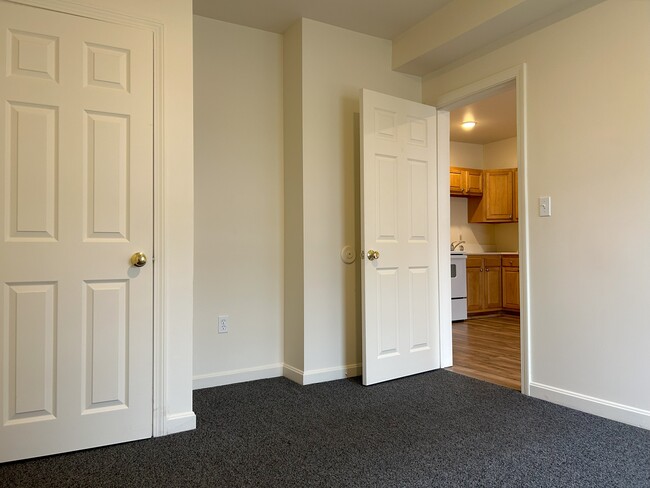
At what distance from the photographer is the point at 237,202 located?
3.21 metres

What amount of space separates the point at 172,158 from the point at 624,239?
2.39 meters

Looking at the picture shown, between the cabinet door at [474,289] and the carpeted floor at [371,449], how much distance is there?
3.56 m

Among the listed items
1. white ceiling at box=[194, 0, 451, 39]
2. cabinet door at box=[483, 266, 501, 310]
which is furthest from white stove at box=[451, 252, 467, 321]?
white ceiling at box=[194, 0, 451, 39]

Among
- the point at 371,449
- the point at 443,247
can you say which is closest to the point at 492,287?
the point at 443,247

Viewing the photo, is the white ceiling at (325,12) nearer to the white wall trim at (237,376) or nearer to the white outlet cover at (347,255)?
the white outlet cover at (347,255)

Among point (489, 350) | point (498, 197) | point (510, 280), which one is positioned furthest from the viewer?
point (498, 197)

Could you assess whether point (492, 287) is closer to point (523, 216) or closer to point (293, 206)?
point (523, 216)

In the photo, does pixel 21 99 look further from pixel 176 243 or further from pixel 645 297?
pixel 645 297

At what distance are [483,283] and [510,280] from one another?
16.3 inches

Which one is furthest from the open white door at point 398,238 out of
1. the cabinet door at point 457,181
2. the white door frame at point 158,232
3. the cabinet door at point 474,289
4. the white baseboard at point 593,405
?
the cabinet door at point 457,181

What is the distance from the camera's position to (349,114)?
3.40 metres

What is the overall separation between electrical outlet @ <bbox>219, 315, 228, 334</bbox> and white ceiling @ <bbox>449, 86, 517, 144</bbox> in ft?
10.8

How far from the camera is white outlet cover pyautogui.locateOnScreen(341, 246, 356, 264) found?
3.34 metres

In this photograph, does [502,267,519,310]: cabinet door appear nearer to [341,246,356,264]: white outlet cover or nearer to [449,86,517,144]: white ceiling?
[449,86,517,144]: white ceiling
